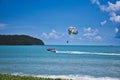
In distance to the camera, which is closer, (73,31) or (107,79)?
(73,31)

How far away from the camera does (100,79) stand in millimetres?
29266

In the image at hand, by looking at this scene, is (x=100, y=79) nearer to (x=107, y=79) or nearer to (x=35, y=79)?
(x=107, y=79)

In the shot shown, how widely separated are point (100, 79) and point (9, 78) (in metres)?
12.6

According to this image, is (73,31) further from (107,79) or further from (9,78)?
(107,79)

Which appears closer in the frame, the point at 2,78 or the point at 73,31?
the point at 2,78

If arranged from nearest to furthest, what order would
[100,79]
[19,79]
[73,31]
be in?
[19,79]
[73,31]
[100,79]

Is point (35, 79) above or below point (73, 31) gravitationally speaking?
below

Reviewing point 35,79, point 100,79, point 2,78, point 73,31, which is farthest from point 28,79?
point 100,79

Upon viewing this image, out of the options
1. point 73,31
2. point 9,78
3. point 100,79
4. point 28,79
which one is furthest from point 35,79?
point 100,79

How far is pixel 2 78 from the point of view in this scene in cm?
1880

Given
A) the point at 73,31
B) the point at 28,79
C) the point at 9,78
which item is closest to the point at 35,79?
the point at 28,79

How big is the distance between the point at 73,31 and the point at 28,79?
5759mm

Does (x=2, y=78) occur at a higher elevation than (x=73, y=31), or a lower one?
lower

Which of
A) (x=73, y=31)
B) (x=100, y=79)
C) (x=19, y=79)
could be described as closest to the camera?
(x=19, y=79)
